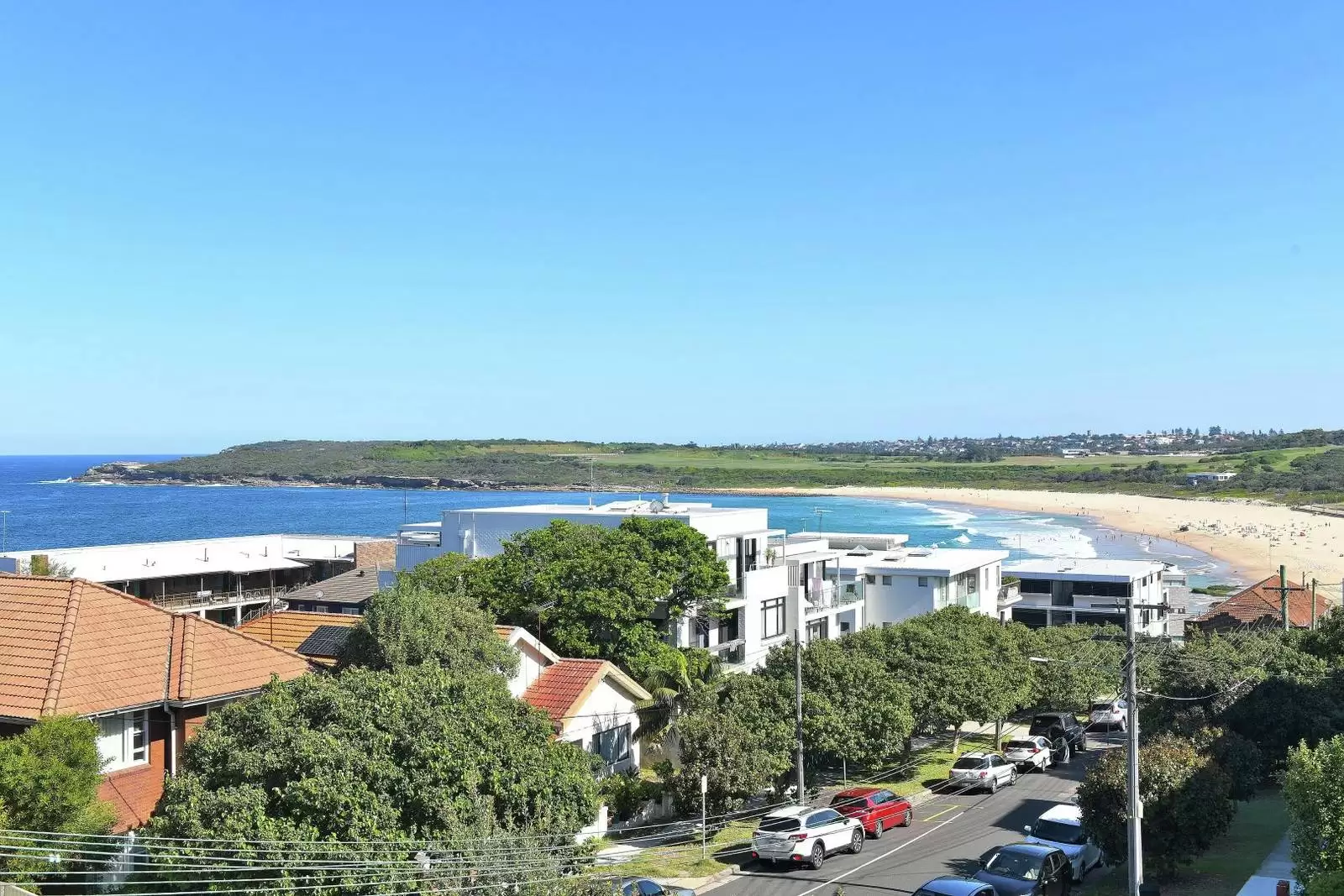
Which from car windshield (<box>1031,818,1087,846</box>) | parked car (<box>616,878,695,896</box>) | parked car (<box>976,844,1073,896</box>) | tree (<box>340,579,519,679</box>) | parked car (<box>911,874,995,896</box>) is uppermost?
tree (<box>340,579,519,679</box>)

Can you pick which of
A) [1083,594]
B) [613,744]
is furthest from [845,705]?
[1083,594]

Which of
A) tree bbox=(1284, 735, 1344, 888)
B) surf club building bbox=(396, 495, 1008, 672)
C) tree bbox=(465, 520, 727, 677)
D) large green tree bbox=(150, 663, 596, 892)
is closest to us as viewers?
large green tree bbox=(150, 663, 596, 892)

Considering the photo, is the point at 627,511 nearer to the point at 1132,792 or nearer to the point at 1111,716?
the point at 1111,716

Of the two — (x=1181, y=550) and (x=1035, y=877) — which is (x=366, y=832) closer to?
(x=1035, y=877)

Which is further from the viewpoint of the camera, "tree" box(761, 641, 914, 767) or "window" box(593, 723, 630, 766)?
"tree" box(761, 641, 914, 767)

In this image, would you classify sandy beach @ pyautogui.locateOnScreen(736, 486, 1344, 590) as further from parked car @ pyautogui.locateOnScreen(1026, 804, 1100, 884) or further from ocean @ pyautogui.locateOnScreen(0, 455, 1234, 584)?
parked car @ pyautogui.locateOnScreen(1026, 804, 1100, 884)

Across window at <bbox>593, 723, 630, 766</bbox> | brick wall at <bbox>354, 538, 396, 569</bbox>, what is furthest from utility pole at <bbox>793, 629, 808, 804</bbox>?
brick wall at <bbox>354, 538, 396, 569</bbox>

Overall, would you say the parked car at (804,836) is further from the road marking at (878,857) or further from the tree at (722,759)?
the tree at (722,759)
